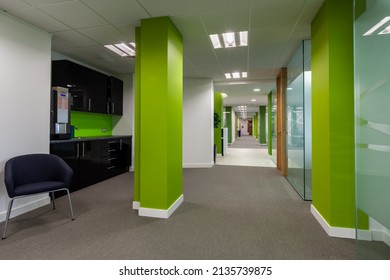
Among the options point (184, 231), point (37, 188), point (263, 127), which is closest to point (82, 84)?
point (37, 188)

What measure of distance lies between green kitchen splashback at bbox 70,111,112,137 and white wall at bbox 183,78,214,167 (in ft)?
7.68

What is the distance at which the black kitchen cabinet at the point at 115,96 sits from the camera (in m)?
5.46

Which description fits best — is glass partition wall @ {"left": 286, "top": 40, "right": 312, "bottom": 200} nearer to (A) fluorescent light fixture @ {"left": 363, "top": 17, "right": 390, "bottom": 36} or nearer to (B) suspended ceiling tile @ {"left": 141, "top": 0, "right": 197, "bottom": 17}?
(A) fluorescent light fixture @ {"left": 363, "top": 17, "right": 390, "bottom": 36}

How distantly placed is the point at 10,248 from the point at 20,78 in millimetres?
2282

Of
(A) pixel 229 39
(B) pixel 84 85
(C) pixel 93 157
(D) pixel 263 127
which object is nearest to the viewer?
(A) pixel 229 39

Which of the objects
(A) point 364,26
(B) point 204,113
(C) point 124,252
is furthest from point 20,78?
Answer: (B) point 204,113

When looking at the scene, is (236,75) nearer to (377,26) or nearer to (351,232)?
(377,26)

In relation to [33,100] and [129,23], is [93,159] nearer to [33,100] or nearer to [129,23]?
[33,100]

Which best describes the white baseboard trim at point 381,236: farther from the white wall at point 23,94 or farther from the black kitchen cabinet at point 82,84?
the black kitchen cabinet at point 82,84

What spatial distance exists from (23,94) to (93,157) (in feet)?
5.96

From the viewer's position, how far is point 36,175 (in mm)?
2930

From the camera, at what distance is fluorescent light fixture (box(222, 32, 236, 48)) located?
3.65m

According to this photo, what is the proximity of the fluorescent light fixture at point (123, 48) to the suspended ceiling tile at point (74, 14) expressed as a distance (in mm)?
857

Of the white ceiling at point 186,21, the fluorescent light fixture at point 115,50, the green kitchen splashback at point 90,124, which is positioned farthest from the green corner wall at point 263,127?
the fluorescent light fixture at point 115,50
